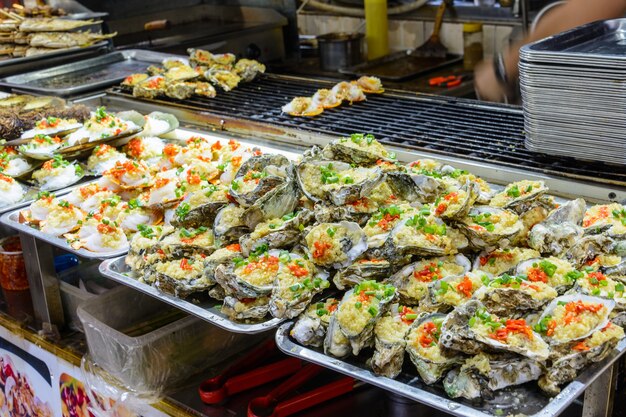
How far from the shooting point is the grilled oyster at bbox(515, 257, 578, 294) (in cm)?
211

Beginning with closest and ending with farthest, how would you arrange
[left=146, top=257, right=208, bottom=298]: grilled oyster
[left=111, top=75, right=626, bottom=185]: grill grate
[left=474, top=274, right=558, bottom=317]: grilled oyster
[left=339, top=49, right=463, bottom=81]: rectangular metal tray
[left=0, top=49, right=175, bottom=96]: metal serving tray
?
[left=474, top=274, right=558, bottom=317]: grilled oyster
[left=146, top=257, right=208, bottom=298]: grilled oyster
[left=111, top=75, right=626, bottom=185]: grill grate
[left=0, top=49, right=175, bottom=96]: metal serving tray
[left=339, top=49, right=463, bottom=81]: rectangular metal tray

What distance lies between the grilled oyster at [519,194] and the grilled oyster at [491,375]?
29.4 inches

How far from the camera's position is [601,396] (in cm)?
213

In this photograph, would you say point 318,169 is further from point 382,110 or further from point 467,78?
point 467,78

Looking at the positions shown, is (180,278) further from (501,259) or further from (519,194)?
(519,194)

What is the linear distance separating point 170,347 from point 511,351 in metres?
1.41

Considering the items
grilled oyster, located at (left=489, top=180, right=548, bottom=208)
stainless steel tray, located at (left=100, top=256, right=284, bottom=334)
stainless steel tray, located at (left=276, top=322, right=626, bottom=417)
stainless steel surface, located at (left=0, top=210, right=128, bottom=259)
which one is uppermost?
grilled oyster, located at (left=489, top=180, right=548, bottom=208)

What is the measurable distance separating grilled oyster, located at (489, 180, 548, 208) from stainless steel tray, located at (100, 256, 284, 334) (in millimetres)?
851

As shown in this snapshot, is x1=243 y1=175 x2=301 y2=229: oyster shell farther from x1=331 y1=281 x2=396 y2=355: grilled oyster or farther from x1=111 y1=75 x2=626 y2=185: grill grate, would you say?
x1=111 y1=75 x2=626 y2=185: grill grate

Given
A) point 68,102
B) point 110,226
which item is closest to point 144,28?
point 68,102

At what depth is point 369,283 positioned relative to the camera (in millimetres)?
2178

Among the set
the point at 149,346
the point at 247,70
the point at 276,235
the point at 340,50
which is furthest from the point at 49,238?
the point at 340,50

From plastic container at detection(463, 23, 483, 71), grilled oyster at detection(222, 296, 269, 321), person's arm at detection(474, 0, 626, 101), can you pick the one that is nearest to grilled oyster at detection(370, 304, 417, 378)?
Result: grilled oyster at detection(222, 296, 269, 321)

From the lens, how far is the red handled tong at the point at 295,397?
2.60m
